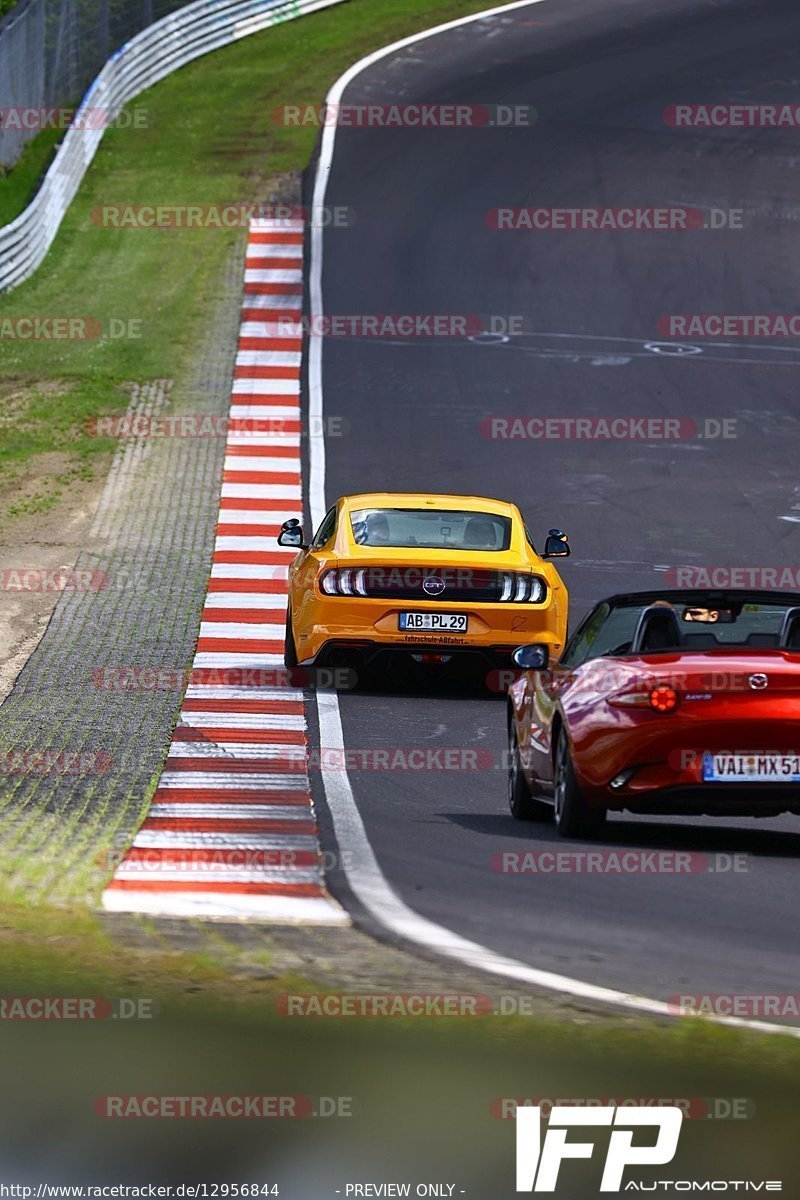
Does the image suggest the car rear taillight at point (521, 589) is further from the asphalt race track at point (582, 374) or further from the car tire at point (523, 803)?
the car tire at point (523, 803)

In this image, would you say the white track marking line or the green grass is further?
the green grass

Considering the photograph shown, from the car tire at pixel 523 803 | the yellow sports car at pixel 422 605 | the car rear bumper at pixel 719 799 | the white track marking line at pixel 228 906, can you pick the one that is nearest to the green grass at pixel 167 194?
A: the yellow sports car at pixel 422 605

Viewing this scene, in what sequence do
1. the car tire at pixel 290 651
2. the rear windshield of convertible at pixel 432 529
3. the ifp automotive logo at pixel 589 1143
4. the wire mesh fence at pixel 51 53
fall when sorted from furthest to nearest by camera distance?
the wire mesh fence at pixel 51 53, the rear windshield of convertible at pixel 432 529, the car tire at pixel 290 651, the ifp automotive logo at pixel 589 1143

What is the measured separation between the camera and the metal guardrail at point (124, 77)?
32875 millimetres

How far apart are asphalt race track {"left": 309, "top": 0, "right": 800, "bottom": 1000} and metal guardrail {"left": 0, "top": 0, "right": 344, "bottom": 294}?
168 inches

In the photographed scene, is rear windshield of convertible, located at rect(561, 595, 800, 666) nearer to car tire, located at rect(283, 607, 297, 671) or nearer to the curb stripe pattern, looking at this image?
the curb stripe pattern

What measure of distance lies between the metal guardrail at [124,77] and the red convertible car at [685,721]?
22.8 metres

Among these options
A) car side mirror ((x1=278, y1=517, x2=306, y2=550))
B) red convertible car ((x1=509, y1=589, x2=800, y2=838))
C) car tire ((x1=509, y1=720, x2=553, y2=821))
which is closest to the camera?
red convertible car ((x1=509, y1=589, x2=800, y2=838))

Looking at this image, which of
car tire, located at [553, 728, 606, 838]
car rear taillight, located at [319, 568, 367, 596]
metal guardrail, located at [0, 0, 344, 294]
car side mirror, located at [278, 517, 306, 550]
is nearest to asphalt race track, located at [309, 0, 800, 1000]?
car tire, located at [553, 728, 606, 838]

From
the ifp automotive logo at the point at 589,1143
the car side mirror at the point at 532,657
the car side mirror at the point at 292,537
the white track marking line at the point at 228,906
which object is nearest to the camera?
the ifp automotive logo at the point at 589,1143

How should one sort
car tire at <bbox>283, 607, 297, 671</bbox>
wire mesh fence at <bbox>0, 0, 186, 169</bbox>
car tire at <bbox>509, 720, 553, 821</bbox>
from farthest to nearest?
1. wire mesh fence at <bbox>0, 0, 186, 169</bbox>
2. car tire at <bbox>283, 607, 297, 671</bbox>
3. car tire at <bbox>509, 720, 553, 821</bbox>

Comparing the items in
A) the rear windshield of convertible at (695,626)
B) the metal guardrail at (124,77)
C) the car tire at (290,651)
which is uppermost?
the metal guardrail at (124,77)

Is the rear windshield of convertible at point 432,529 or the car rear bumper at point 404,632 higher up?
the rear windshield of convertible at point 432,529

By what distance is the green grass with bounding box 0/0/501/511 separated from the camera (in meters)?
28.9
